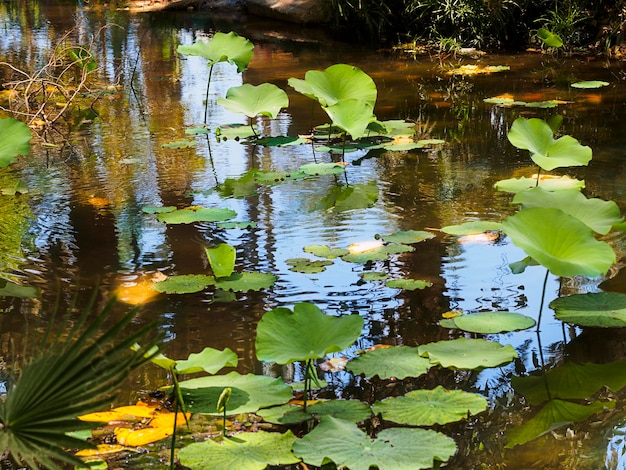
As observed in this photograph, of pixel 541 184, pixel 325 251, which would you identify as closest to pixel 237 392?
pixel 325 251

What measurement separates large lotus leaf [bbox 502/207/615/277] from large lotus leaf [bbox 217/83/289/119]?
2.38 metres

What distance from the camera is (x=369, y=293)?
2441 millimetres

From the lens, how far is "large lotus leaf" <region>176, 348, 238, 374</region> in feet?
5.43

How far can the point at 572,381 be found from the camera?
1.91 m

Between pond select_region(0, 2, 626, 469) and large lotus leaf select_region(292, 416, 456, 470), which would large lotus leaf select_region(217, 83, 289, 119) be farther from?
large lotus leaf select_region(292, 416, 456, 470)

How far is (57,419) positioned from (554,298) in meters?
1.63

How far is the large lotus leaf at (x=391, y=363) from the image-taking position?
6.09ft

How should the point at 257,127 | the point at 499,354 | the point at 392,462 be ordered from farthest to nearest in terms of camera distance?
the point at 257,127
the point at 499,354
the point at 392,462

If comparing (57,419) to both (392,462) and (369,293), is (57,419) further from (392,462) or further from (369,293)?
(369,293)

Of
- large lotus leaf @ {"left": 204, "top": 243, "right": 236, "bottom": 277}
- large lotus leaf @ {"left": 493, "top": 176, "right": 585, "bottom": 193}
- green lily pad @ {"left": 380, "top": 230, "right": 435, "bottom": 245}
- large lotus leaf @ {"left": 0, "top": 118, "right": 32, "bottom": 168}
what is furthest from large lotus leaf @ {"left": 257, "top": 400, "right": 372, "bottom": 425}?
large lotus leaf @ {"left": 493, "top": 176, "right": 585, "bottom": 193}

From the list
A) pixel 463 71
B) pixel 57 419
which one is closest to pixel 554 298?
pixel 57 419

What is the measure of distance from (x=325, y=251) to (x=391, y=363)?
895 millimetres

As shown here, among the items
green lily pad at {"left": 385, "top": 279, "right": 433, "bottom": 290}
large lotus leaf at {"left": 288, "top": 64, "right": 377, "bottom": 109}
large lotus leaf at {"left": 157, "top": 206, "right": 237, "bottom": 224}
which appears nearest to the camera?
green lily pad at {"left": 385, "top": 279, "right": 433, "bottom": 290}

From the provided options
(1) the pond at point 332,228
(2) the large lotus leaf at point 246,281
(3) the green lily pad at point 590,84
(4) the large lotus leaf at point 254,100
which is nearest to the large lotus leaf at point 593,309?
(1) the pond at point 332,228
